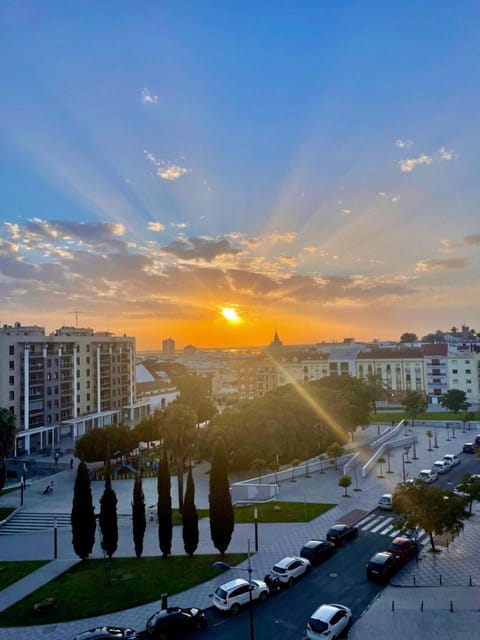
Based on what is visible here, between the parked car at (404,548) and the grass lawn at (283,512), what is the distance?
839 cm

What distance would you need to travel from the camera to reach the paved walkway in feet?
68.5

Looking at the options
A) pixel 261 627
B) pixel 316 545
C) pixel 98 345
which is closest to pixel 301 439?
pixel 316 545

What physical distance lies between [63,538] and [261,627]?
1974 cm

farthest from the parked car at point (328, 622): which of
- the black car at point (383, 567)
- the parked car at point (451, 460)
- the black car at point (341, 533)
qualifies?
the parked car at point (451, 460)

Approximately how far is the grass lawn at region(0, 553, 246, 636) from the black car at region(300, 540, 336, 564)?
4.02m

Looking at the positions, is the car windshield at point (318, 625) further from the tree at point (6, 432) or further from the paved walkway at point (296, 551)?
the tree at point (6, 432)

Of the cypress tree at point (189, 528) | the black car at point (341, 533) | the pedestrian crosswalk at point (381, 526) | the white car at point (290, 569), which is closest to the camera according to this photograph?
the white car at point (290, 569)

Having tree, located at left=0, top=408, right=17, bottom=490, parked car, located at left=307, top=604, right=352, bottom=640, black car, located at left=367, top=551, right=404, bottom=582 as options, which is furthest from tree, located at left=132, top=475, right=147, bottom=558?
tree, located at left=0, top=408, right=17, bottom=490

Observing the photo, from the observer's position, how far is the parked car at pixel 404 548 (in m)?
27.2

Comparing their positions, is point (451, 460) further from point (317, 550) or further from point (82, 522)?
point (82, 522)

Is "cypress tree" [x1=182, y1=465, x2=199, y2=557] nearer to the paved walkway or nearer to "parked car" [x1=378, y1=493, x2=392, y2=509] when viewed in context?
the paved walkway

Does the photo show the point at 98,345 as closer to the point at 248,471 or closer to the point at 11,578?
the point at 248,471

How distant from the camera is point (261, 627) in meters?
20.9

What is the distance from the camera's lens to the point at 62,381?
2982 inches
